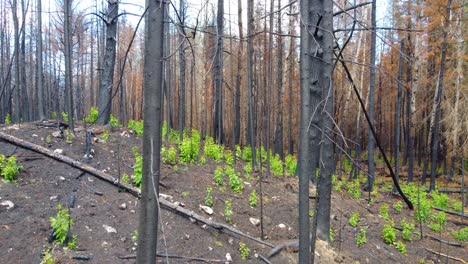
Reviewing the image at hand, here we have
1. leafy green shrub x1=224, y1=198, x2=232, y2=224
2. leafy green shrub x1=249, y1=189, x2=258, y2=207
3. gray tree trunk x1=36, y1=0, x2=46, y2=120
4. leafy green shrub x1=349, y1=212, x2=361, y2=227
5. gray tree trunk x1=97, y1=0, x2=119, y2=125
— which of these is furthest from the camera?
gray tree trunk x1=36, y1=0, x2=46, y2=120

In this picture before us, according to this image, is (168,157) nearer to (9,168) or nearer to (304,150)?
(9,168)

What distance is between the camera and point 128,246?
4.36 metres

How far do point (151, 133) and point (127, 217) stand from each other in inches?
119

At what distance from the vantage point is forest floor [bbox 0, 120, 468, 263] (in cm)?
421

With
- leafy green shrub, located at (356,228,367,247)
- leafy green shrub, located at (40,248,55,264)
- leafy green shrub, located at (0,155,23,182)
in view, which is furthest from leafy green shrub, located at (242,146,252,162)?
leafy green shrub, located at (40,248,55,264)

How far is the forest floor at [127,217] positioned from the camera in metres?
4.21

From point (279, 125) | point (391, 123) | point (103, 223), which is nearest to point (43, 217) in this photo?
point (103, 223)

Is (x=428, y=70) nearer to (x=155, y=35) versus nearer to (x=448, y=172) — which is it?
(x=448, y=172)

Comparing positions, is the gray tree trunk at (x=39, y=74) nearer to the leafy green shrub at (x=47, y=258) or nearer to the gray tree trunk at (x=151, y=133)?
the leafy green shrub at (x=47, y=258)

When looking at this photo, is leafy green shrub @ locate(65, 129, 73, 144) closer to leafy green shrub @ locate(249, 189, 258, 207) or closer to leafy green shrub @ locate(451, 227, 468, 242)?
leafy green shrub @ locate(249, 189, 258, 207)

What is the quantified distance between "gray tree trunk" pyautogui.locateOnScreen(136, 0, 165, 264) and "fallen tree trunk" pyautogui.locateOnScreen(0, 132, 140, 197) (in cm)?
314

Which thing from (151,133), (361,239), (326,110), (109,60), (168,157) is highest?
(109,60)

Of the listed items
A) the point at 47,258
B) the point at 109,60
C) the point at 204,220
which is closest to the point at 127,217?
the point at 204,220

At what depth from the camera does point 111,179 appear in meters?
5.55
